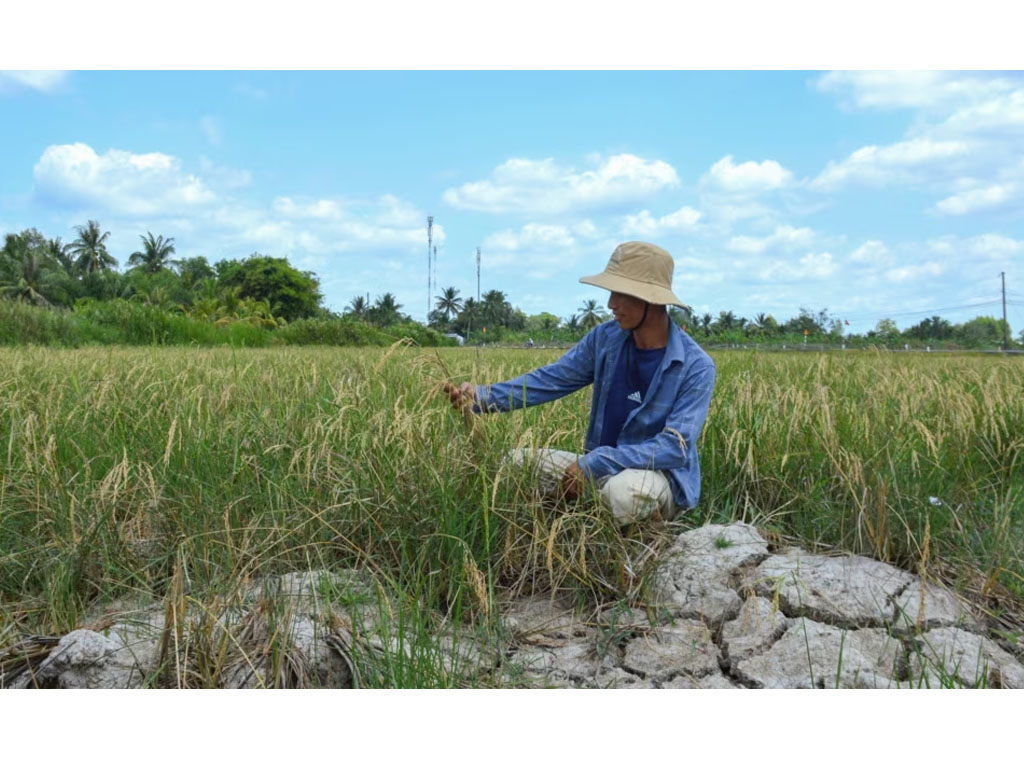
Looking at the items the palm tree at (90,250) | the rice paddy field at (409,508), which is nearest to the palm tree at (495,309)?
the palm tree at (90,250)

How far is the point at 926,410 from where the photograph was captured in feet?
15.2

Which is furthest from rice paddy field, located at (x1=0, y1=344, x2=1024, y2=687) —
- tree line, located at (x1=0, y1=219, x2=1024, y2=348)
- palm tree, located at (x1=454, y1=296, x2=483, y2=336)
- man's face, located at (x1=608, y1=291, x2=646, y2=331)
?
palm tree, located at (x1=454, y1=296, x2=483, y2=336)

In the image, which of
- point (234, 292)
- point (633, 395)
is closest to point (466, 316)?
point (234, 292)

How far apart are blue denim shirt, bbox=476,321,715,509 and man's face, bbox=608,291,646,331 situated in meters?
0.18

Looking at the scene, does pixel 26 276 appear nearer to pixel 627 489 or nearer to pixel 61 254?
pixel 61 254

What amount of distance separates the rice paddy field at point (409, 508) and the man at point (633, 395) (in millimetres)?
115

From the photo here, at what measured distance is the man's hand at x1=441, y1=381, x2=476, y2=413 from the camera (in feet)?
9.52

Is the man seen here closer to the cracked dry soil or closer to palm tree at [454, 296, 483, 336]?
the cracked dry soil

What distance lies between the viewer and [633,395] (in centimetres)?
317

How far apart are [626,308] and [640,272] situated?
144 millimetres

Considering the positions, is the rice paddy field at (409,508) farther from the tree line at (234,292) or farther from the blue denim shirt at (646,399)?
the tree line at (234,292)

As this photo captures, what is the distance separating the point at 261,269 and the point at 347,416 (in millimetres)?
43595

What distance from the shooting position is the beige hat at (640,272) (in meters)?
2.82

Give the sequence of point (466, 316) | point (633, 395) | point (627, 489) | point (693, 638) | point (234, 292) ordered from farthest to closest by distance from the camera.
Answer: point (466, 316) → point (234, 292) → point (633, 395) → point (627, 489) → point (693, 638)
